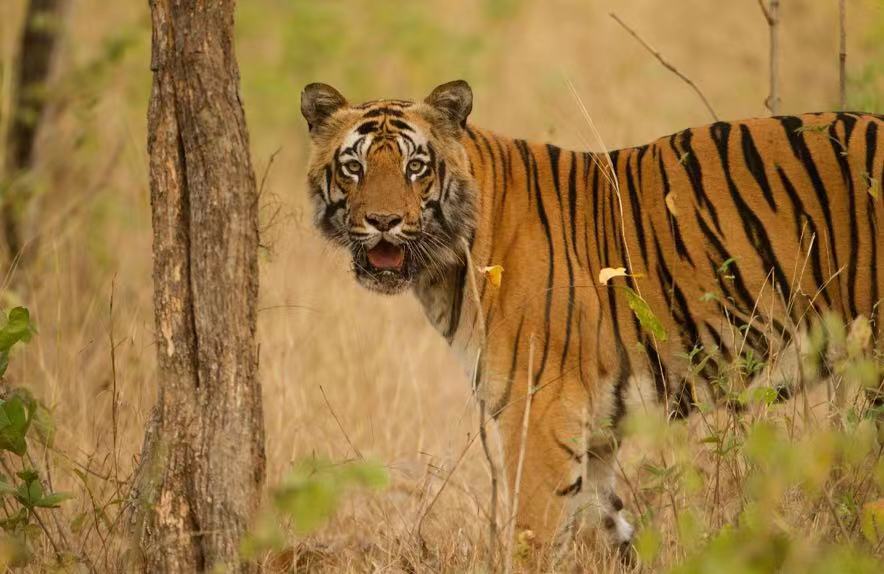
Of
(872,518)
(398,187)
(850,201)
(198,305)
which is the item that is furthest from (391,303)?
(872,518)

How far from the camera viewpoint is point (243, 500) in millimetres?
3236

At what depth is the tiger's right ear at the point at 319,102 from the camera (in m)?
4.18

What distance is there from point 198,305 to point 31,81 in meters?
4.33

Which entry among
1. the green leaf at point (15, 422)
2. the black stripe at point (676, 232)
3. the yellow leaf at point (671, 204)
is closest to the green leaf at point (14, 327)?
the green leaf at point (15, 422)

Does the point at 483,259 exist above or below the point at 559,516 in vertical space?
above

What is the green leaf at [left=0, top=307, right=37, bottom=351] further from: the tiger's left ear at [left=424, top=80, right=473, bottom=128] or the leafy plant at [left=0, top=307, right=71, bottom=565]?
the tiger's left ear at [left=424, top=80, right=473, bottom=128]

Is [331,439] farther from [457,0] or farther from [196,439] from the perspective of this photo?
[457,0]

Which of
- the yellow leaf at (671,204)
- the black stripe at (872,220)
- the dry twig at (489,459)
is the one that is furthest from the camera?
the black stripe at (872,220)

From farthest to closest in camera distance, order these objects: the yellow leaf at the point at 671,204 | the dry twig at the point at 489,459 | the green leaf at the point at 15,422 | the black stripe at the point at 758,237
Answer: the black stripe at the point at 758,237 → the yellow leaf at the point at 671,204 → the green leaf at the point at 15,422 → the dry twig at the point at 489,459

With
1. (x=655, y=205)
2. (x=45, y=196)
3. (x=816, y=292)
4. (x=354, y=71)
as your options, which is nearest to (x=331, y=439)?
(x=655, y=205)

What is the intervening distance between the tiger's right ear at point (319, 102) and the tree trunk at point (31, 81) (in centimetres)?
305

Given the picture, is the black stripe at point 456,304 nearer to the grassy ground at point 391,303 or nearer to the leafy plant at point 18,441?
the grassy ground at point 391,303

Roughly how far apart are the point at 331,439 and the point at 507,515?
1.79 m

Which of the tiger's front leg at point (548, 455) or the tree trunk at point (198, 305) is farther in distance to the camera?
the tiger's front leg at point (548, 455)
